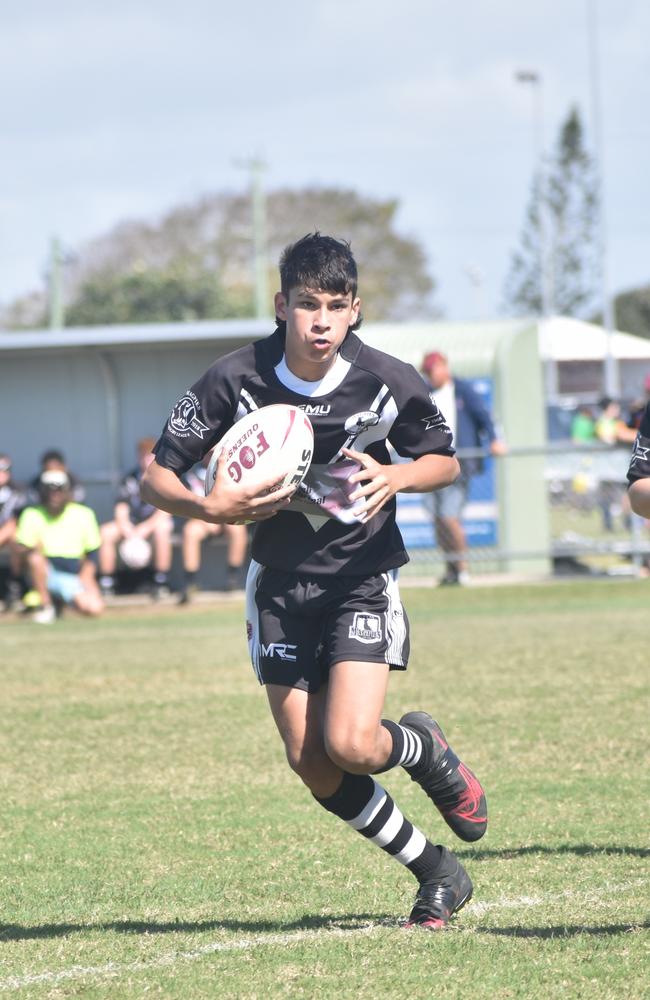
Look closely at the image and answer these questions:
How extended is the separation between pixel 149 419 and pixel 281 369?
15.6m

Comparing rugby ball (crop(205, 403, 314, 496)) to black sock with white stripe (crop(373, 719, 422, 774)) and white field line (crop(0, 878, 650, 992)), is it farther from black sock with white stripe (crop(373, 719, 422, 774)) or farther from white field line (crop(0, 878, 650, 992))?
white field line (crop(0, 878, 650, 992))

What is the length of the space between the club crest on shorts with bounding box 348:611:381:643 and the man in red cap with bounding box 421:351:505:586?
11.3 metres

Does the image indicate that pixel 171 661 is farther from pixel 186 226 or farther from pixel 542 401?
pixel 186 226

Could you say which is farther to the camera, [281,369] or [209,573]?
[209,573]

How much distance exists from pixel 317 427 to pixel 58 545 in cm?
1187

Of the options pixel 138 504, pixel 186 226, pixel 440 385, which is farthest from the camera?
pixel 186 226

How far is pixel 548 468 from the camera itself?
752 inches

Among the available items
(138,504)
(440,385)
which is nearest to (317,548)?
(440,385)

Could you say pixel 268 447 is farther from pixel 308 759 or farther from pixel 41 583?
Answer: pixel 41 583

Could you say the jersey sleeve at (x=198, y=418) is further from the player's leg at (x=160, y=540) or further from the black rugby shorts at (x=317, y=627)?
the player's leg at (x=160, y=540)

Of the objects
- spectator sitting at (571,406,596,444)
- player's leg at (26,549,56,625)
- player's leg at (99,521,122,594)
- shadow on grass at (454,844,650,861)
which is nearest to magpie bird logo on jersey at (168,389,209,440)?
shadow on grass at (454,844,650,861)

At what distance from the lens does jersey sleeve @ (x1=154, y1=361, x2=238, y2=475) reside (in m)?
5.11

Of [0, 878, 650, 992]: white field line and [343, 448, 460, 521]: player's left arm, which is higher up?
[343, 448, 460, 521]: player's left arm

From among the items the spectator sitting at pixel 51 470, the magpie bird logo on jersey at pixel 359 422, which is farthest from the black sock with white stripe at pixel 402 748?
the spectator sitting at pixel 51 470
